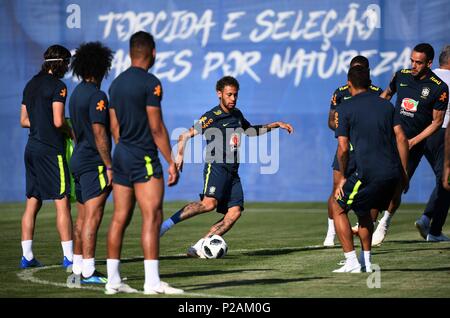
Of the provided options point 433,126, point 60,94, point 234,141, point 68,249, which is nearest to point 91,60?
point 60,94

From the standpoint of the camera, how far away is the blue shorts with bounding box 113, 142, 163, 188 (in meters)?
9.09

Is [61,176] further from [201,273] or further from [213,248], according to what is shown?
[213,248]

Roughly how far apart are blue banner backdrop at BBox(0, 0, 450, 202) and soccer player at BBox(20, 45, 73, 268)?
10.1 m

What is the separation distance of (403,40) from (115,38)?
6.12 m

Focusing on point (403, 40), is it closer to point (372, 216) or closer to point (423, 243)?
point (423, 243)

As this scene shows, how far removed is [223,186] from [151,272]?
4113mm

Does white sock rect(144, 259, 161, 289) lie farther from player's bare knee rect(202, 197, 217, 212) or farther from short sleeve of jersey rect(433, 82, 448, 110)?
short sleeve of jersey rect(433, 82, 448, 110)

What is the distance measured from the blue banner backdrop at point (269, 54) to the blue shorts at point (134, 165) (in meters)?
12.6

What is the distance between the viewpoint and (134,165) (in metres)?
9.11

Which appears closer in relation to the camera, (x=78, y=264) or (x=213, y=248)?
(x=78, y=264)

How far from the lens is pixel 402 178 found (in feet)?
36.2

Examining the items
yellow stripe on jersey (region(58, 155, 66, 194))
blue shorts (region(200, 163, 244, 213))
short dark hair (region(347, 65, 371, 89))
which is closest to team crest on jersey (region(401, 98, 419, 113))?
blue shorts (region(200, 163, 244, 213))

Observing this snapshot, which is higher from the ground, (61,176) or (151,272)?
(61,176)
